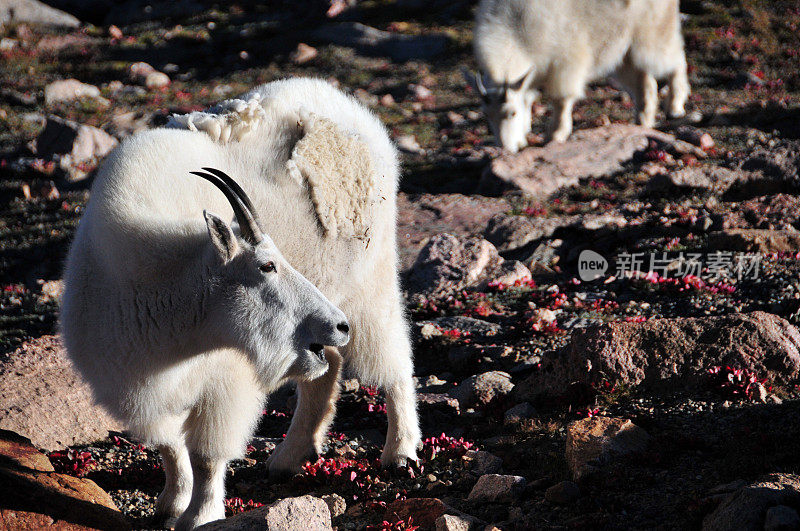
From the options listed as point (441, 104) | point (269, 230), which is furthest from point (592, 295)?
point (441, 104)

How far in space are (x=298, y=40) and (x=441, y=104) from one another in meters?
7.66

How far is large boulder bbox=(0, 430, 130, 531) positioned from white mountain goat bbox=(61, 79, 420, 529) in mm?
426

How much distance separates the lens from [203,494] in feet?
14.4

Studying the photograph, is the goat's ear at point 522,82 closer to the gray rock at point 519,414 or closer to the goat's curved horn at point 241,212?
the gray rock at point 519,414

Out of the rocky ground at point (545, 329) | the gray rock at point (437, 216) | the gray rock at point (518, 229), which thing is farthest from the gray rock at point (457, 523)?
the gray rock at point (518, 229)

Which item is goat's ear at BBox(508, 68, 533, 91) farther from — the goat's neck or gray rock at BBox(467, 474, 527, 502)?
the goat's neck

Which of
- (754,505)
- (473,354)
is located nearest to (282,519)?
(754,505)

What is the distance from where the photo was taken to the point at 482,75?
14641 mm

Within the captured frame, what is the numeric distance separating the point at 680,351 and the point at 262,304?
2959mm

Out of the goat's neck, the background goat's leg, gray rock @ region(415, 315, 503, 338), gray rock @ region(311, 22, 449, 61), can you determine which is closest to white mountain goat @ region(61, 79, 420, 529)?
the goat's neck

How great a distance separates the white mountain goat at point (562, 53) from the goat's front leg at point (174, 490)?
10.3 metres

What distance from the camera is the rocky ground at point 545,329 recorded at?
13.7ft

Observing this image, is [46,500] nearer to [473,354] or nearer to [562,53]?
[473,354]

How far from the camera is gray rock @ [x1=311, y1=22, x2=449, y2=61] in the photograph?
21.2 metres
